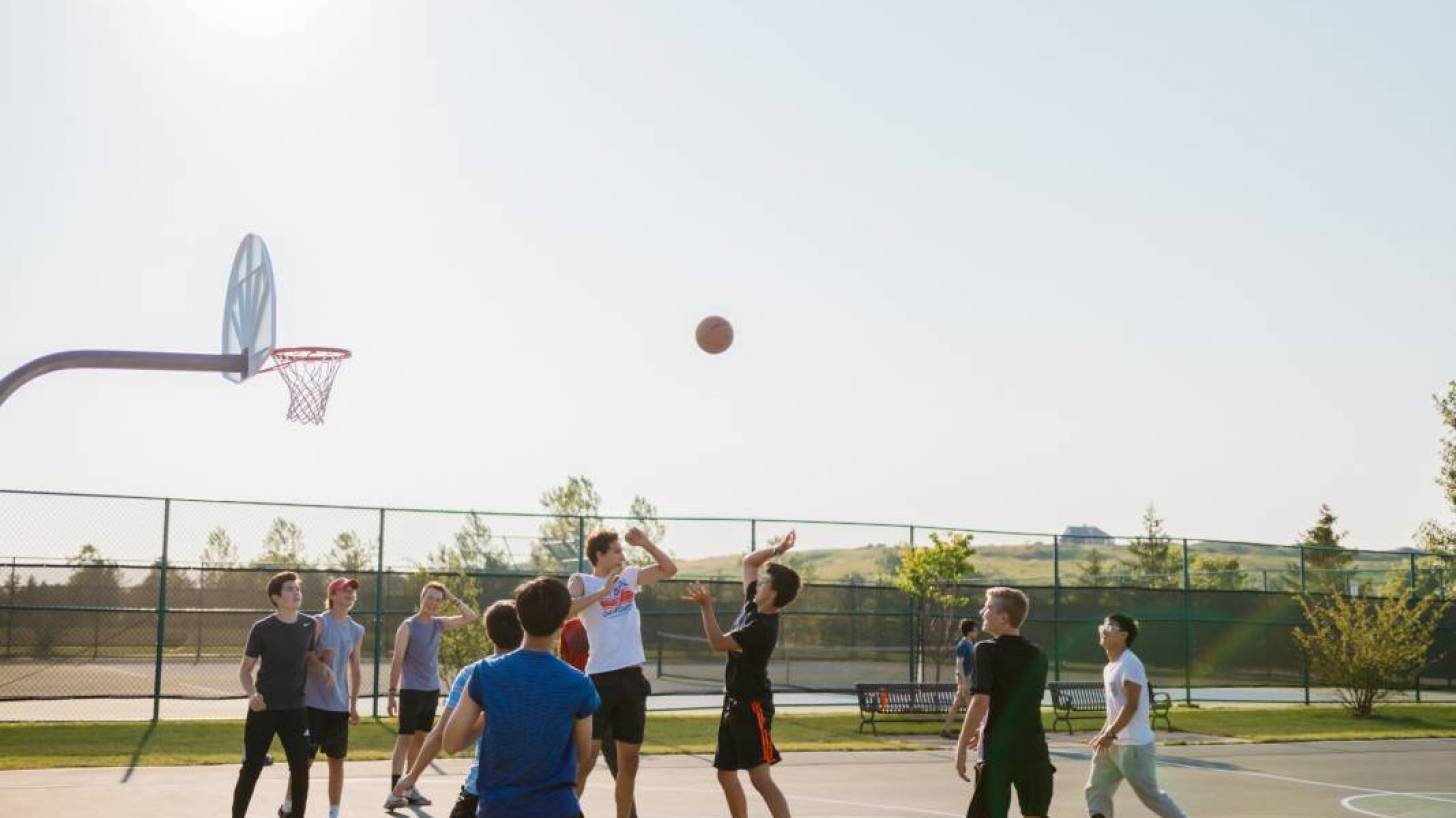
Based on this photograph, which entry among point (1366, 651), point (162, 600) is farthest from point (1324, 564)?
point (162, 600)

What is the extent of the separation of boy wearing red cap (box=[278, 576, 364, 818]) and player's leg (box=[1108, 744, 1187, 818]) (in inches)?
227

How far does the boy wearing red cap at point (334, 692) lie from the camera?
11156 millimetres

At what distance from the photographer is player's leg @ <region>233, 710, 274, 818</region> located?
400 inches

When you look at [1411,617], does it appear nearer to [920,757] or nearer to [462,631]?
[920,757]

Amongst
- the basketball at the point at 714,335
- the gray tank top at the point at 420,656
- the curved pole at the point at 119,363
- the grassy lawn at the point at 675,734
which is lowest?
the grassy lawn at the point at 675,734

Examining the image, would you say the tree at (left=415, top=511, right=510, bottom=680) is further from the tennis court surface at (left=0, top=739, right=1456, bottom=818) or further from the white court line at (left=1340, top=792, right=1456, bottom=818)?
the white court line at (left=1340, top=792, right=1456, bottom=818)

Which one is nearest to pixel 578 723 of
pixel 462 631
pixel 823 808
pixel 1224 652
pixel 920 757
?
pixel 823 808

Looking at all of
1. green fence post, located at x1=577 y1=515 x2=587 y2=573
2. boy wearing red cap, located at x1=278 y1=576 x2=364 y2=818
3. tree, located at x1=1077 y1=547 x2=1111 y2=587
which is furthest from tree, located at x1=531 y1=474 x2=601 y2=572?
tree, located at x1=1077 y1=547 x2=1111 y2=587

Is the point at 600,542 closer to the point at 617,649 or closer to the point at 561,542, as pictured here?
the point at 617,649

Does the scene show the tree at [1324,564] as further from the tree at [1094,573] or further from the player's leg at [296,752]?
the player's leg at [296,752]

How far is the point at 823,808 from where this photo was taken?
12.8m

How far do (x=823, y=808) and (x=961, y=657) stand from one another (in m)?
8.27

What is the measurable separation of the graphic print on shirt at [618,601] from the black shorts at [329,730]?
2478mm

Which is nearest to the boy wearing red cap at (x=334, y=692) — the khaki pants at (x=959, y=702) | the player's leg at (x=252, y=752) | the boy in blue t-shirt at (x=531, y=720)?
the player's leg at (x=252, y=752)
